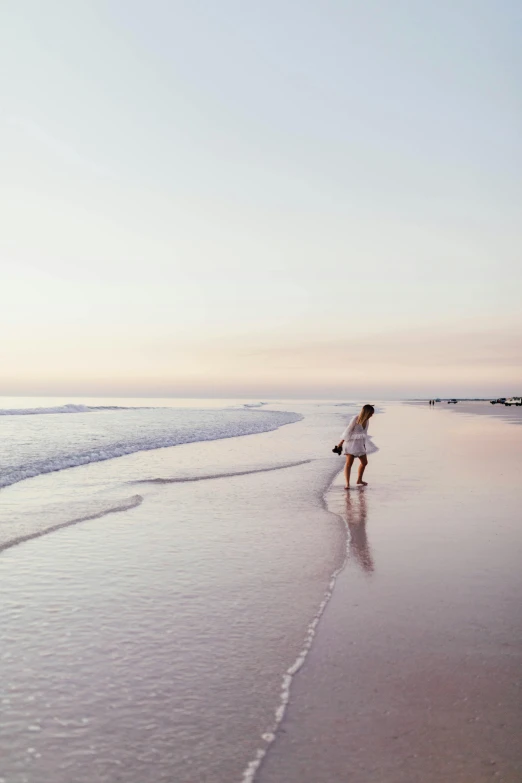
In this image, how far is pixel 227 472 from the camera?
53.3 feet

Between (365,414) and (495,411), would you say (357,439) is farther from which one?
(495,411)

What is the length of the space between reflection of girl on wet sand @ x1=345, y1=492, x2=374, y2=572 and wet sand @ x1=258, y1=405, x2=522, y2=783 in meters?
0.05

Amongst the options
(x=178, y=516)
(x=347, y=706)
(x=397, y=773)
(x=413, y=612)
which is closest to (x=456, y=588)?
(x=413, y=612)

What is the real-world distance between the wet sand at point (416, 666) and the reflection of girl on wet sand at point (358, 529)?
46 millimetres

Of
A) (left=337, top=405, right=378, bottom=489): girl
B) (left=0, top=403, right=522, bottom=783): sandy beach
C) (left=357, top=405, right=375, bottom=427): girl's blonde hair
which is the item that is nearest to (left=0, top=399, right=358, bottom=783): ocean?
(left=0, top=403, right=522, bottom=783): sandy beach

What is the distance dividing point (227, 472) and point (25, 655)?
11.6 meters

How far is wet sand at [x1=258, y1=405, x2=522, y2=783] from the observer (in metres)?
3.31

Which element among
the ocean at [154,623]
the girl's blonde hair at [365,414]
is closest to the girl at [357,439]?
the girl's blonde hair at [365,414]

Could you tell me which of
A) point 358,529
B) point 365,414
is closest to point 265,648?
point 358,529

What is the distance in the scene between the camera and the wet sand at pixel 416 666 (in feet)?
10.9

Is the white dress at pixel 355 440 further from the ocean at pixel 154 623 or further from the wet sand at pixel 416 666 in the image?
the wet sand at pixel 416 666

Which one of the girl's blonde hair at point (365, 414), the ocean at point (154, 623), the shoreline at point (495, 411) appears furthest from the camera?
the shoreline at point (495, 411)

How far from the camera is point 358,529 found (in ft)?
30.9

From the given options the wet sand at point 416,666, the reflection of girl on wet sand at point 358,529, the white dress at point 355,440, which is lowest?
the reflection of girl on wet sand at point 358,529
